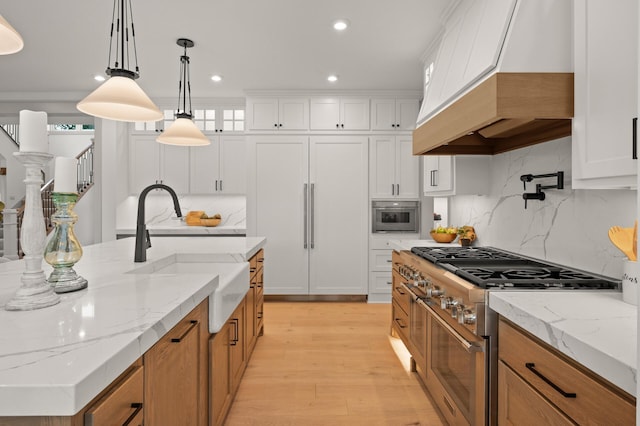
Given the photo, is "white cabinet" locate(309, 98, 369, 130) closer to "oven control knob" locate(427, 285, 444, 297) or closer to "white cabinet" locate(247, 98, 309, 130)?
"white cabinet" locate(247, 98, 309, 130)

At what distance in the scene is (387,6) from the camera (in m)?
2.82

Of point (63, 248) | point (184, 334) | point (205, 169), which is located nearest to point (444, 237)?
point (184, 334)

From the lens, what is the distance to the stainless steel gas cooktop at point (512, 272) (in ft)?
5.23

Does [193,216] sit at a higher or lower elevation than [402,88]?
lower

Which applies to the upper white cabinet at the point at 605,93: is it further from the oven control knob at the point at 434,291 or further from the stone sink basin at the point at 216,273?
the stone sink basin at the point at 216,273

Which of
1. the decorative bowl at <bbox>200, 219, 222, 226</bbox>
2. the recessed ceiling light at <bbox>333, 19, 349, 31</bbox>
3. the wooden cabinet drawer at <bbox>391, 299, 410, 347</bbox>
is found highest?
the recessed ceiling light at <bbox>333, 19, 349, 31</bbox>

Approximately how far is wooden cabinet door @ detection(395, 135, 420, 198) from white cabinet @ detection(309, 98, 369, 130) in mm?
514

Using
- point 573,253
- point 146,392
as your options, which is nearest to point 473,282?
point 573,253

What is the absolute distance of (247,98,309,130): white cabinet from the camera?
16.0 feet

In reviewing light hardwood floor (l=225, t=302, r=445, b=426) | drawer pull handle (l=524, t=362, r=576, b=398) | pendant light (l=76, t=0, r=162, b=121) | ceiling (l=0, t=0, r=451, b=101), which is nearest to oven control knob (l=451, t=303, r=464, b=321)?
drawer pull handle (l=524, t=362, r=576, b=398)

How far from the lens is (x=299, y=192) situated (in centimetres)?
488

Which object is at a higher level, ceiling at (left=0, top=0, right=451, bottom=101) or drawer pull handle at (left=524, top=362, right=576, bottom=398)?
ceiling at (left=0, top=0, right=451, bottom=101)

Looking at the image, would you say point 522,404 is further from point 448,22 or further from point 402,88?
point 402,88

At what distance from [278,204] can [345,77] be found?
1.73 m
